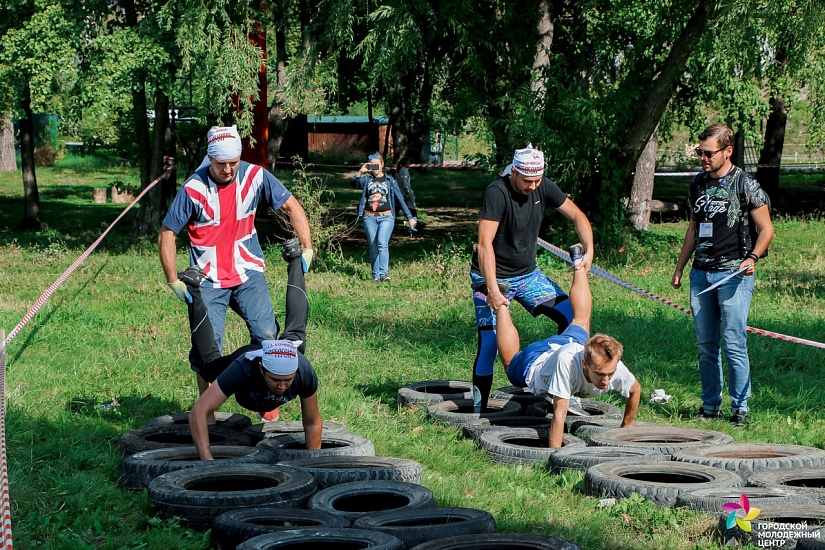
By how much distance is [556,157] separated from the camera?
15.5 meters

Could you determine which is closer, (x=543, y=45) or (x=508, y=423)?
(x=508, y=423)

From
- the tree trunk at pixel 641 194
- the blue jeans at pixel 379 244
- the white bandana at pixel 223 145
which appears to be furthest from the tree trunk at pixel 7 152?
the white bandana at pixel 223 145

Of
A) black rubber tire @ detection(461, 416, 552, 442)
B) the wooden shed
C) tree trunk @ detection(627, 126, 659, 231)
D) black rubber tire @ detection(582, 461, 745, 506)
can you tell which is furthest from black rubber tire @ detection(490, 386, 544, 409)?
the wooden shed

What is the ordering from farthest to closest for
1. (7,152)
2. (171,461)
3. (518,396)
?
(7,152)
(518,396)
(171,461)

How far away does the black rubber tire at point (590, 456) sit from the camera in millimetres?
6164

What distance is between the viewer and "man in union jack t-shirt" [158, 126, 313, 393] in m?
6.77

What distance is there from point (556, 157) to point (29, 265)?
8149 mm

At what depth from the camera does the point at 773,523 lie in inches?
191

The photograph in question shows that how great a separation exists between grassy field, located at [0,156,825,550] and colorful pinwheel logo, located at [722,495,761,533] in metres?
0.20

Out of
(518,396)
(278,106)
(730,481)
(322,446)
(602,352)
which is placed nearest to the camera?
(730,481)

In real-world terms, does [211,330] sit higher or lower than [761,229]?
lower

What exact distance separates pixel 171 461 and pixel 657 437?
3188 millimetres

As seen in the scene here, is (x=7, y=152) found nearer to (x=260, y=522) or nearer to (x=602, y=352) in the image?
(x=602, y=352)

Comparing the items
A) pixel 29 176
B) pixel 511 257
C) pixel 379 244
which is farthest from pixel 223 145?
pixel 29 176
